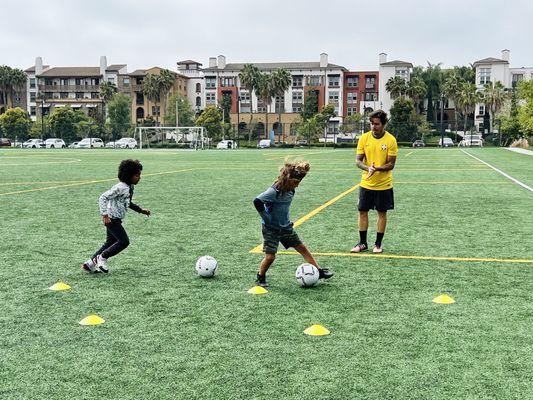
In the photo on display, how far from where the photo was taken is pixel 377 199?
8578 millimetres

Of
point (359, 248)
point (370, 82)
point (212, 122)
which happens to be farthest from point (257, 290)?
point (370, 82)

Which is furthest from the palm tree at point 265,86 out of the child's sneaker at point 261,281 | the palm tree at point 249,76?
the child's sneaker at point 261,281

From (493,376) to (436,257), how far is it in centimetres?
423

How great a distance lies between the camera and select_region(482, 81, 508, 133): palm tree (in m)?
99.2

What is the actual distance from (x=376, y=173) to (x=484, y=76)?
357ft

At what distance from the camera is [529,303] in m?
5.97

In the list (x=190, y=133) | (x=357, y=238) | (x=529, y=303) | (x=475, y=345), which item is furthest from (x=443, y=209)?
(x=190, y=133)

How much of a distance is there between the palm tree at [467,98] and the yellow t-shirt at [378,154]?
313 ft

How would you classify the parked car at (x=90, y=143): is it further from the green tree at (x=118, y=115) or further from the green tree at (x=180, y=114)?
the green tree at (x=180, y=114)

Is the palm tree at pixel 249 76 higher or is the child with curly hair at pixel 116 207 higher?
the palm tree at pixel 249 76

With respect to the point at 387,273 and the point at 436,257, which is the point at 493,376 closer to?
the point at 387,273

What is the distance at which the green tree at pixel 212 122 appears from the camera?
95.5 meters

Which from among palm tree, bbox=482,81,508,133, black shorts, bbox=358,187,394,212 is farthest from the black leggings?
palm tree, bbox=482,81,508,133

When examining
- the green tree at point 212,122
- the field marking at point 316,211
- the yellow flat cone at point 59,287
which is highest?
the green tree at point 212,122
